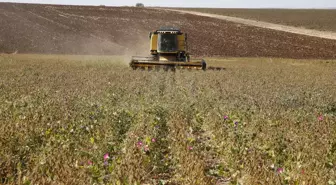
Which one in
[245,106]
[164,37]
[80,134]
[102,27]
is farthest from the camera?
[102,27]

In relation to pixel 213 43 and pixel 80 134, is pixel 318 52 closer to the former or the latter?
pixel 213 43

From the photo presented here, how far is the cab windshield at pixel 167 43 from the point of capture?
23.5 meters

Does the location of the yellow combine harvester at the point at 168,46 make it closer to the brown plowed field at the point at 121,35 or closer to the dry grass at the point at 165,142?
the brown plowed field at the point at 121,35

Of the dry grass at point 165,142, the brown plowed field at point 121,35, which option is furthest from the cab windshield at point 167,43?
the dry grass at point 165,142

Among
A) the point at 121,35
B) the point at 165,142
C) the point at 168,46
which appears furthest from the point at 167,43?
the point at 121,35

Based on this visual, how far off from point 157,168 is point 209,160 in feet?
3.41

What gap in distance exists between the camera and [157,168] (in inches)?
218

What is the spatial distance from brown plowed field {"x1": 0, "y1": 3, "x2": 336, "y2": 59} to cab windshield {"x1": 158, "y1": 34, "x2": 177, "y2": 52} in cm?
1227

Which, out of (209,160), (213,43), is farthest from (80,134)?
(213,43)

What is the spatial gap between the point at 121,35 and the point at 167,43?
78.0 ft

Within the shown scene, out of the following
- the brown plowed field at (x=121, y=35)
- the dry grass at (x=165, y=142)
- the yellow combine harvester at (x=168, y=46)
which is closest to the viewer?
the dry grass at (x=165, y=142)

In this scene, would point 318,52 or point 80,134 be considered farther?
point 318,52

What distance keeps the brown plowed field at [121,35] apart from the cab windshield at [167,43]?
40.3ft

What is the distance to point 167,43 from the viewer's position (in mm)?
23531
